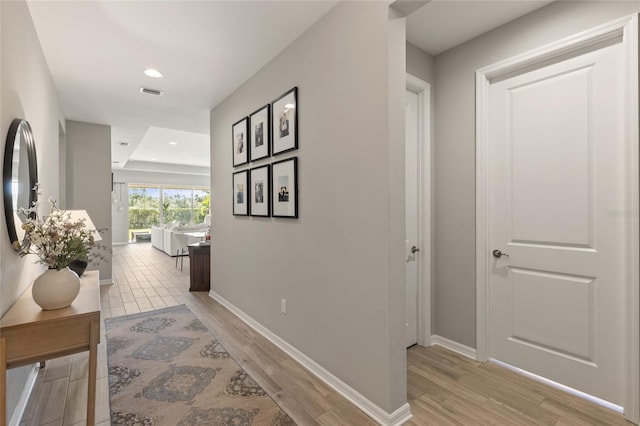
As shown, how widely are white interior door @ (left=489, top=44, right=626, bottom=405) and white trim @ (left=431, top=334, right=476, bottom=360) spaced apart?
0.16m

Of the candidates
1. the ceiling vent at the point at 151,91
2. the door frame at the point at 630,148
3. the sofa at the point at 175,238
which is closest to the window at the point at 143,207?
the sofa at the point at 175,238

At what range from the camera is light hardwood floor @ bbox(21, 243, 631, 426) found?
1.74 meters

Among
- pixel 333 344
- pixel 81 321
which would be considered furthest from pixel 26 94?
pixel 333 344

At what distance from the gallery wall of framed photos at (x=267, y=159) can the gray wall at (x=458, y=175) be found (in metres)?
1.29

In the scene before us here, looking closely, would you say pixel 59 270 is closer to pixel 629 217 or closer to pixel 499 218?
pixel 499 218

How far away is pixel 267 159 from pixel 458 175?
1684 millimetres

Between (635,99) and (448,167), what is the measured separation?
3.77 ft

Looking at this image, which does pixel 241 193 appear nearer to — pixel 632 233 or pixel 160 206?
pixel 632 233

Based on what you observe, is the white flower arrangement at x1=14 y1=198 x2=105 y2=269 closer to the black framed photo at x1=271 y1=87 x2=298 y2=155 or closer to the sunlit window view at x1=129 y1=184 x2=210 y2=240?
the black framed photo at x1=271 y1=87 x2=298 y2=155

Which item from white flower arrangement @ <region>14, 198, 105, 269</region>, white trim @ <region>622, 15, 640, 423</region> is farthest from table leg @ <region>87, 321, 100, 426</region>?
white trim @ <region>622, 15, 640, 423</region>

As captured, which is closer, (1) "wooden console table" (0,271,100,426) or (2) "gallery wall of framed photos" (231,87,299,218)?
(1) "wooden console table" (0,271,100,426)

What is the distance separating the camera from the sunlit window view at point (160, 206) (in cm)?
1070

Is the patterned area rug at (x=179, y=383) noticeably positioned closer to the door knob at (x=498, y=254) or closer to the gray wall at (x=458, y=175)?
the gray wall at (x=458, y=175)

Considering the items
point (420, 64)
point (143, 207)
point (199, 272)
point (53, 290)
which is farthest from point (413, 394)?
point (143, 207)
